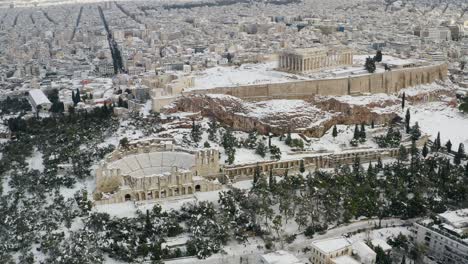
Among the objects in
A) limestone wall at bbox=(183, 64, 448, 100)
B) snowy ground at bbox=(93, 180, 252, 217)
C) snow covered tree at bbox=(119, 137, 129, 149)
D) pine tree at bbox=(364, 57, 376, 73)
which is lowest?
snowy ground at bbox=(93, 180, 252, 217)

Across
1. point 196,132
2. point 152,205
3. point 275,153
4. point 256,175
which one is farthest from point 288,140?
point 152,205

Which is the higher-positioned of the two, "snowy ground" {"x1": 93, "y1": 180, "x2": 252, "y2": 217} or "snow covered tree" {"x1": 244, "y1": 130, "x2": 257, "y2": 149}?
"snow covered tree" {"x1": 244, "y1": 130, "x2": 257, "y2": 149}

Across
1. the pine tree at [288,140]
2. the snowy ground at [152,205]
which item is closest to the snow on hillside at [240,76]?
the pine tree at [288,140]

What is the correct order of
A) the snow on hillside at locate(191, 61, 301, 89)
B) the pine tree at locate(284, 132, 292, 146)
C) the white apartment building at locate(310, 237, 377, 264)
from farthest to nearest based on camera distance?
the snow on hillside at locate(191, 61, 301, 89)
the pine tree at locate(284, 132, 292, 146)
the white apartment building at locate(310, 237, 377, 264)

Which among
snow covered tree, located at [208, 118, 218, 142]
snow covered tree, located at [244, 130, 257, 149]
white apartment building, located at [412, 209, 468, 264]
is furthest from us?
snow covered tree, located at [208, 118, 218, 142]

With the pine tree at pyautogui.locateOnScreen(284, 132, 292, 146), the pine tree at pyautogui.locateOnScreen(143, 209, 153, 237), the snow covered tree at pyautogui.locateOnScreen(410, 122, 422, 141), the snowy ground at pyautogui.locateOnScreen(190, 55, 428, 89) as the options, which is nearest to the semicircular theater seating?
the pine tree at pyautogui.locateOnScreen(143, 209, 153, 237)

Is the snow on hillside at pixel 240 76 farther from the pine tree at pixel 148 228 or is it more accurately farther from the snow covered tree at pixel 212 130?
the pine tree at pixel 148 228

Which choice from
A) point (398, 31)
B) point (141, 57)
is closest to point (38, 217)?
point (141, 57)

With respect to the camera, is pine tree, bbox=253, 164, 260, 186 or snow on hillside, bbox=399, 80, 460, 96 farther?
snow on hillside, bbox=399, 80, 460, 96

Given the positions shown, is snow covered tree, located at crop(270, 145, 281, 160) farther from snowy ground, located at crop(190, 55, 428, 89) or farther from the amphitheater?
snowy ground, located at crop(190, 55, 428, 89)
